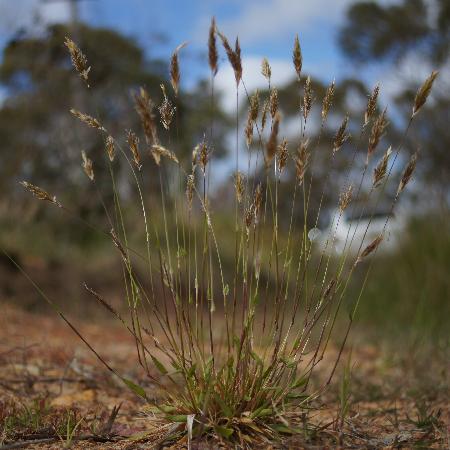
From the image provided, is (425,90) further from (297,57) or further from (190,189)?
(190,189)

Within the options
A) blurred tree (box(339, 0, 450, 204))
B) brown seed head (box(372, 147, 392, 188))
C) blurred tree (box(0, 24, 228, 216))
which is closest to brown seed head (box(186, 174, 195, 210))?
brown seed head (box(372, 147, 392, 188))

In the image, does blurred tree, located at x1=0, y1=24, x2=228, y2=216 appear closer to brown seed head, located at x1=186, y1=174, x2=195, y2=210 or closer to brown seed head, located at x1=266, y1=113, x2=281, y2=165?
brown seed head, located at x1=186, y1=174, x2=195, y2=210

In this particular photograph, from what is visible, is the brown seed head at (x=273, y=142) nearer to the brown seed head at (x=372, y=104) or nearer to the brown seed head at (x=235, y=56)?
the brown seed head at (x=235, y=56)

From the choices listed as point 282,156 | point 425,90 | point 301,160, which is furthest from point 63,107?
point 425,90

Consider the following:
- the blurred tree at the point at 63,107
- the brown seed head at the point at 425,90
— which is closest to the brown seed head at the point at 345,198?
the brown seed head at the point at 425,90

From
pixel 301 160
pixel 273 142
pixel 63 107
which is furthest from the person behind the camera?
pixel 63 107

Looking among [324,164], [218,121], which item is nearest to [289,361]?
[324,164]

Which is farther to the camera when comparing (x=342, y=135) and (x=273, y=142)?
(x=342, y=135)
